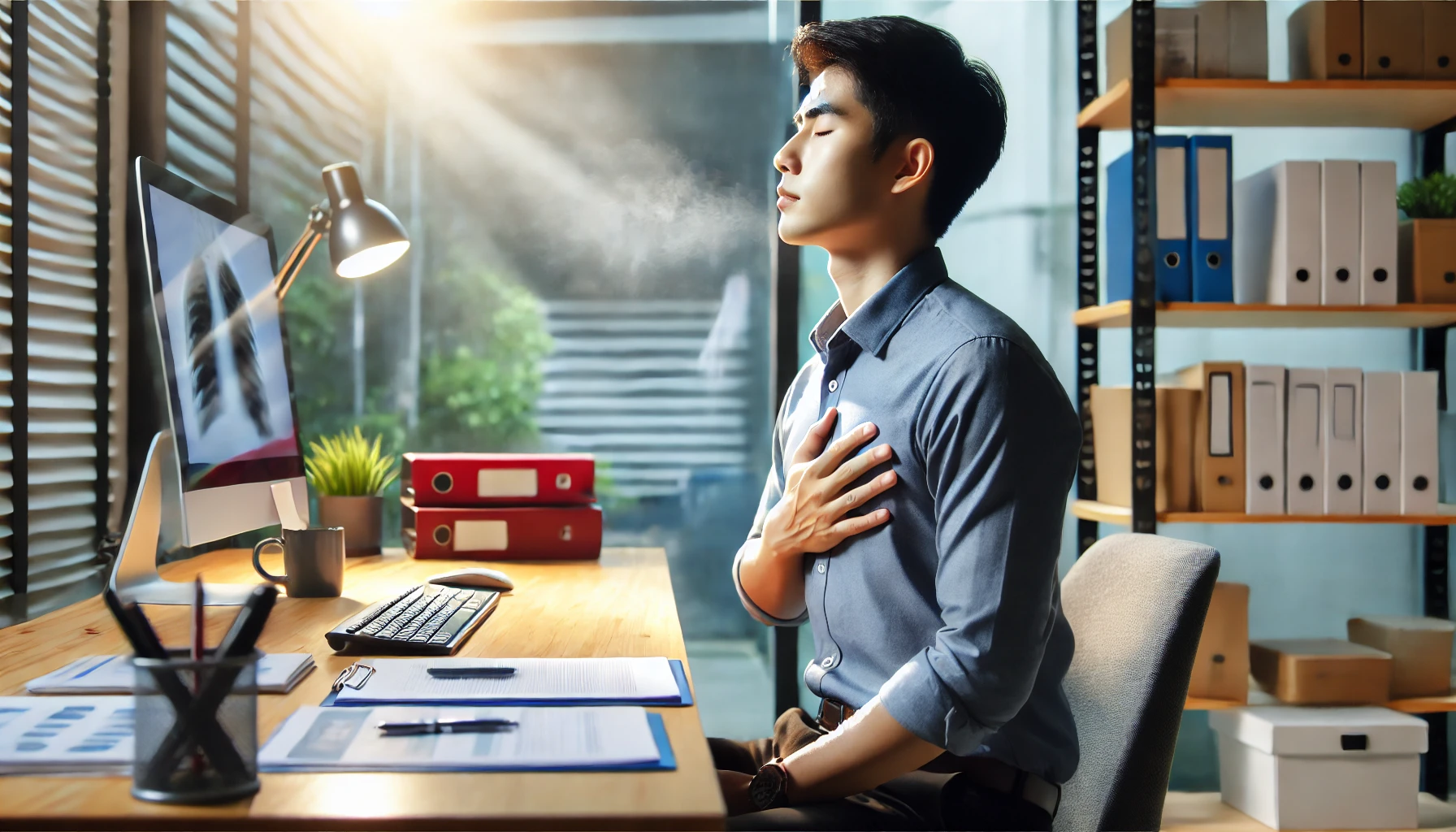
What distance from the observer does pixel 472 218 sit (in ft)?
7.93

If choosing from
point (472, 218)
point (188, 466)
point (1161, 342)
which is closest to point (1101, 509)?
point (1161, 342)

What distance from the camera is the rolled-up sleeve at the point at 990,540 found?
1.01m

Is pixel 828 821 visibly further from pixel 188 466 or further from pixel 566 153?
pixel 566 153

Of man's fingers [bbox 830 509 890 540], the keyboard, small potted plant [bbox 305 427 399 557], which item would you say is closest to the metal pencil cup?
the keyboard

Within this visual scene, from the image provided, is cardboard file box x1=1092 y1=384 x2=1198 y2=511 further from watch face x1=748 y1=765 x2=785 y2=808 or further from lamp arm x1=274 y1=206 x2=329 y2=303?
lamp arm x1=274 y1=206 x2=329 y2=303

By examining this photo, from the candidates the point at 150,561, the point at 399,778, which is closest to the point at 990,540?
the point at 399,778

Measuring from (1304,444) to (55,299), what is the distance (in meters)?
2.57

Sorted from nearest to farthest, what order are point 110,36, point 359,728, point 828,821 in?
point 359,728, point 828,821, point 110,36

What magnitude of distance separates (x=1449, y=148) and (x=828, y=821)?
2.44 m

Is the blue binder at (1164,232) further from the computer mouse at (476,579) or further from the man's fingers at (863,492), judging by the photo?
the computer mouse at (476,579)

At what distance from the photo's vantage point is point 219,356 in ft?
4.83

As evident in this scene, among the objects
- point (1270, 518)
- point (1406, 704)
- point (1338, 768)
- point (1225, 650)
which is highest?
point (1270, 518)

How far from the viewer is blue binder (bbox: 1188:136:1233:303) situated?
6.99 feet

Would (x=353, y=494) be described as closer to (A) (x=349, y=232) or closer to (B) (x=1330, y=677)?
(A) (x=349, y=232)
